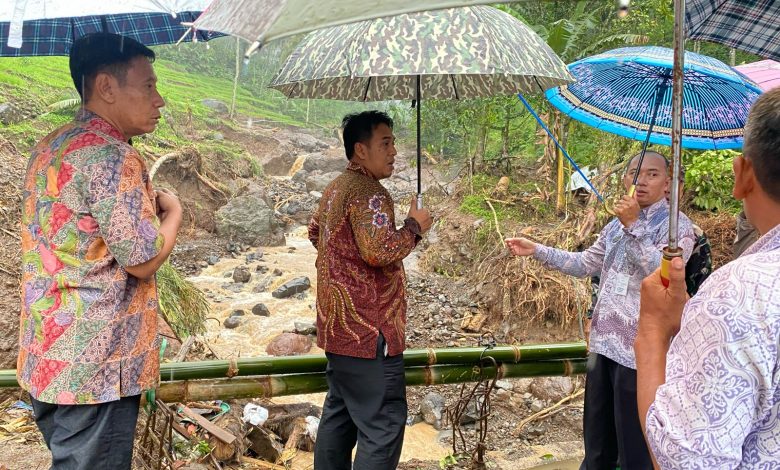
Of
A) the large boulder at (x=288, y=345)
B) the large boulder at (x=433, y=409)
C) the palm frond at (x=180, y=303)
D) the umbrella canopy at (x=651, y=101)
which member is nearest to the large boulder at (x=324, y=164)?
the large boulder at (x=288, y=345)

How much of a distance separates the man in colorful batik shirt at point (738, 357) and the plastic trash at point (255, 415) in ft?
10.5

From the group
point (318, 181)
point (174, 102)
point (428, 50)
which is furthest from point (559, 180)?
point (174, 102)

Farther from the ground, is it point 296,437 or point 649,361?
point 649,361

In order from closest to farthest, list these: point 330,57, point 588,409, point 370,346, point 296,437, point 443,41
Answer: point 443,41
point 330,57
point 370,346
point 588,409
point 296,437

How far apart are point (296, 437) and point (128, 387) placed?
2.45 meters

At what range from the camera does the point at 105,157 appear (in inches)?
64.6

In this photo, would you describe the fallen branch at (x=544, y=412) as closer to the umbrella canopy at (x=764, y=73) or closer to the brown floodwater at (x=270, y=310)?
the brown floodwater at (x=270, y=310)

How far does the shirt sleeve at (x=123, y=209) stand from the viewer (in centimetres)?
161

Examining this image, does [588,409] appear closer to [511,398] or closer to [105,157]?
[105,157]

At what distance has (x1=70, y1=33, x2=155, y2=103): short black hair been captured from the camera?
66.5 inches

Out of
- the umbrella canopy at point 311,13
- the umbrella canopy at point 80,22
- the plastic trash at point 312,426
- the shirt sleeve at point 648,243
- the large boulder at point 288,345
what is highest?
the umbrella canopy at point 80,22

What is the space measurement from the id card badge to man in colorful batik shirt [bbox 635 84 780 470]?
147cm

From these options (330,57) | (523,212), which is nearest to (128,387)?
(330,57)

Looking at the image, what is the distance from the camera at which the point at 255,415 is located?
397cm
